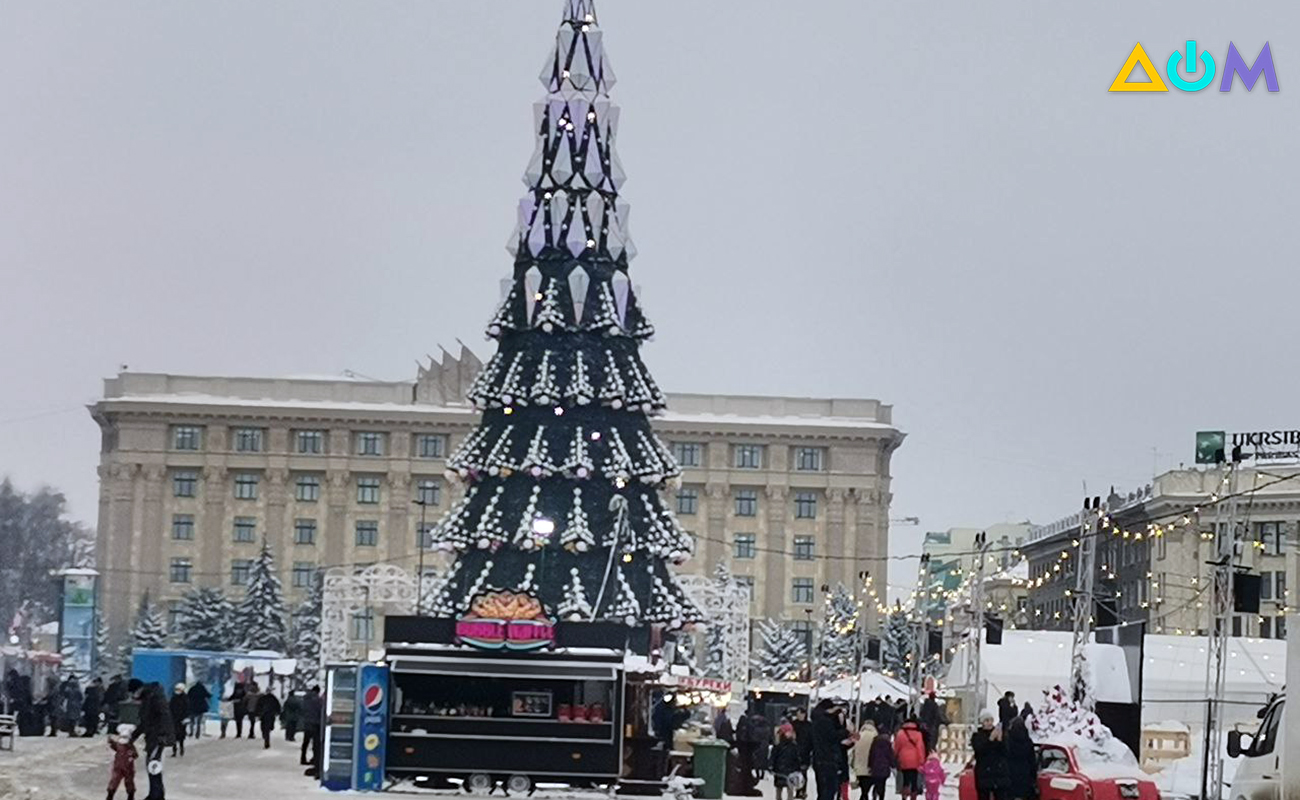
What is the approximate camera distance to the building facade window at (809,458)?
159 meters

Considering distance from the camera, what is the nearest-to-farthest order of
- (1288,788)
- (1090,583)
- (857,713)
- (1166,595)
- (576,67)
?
1. (1288,788)
2. (1090,583)
3. (576,67)
4. (857,713)
5. (1166,595)

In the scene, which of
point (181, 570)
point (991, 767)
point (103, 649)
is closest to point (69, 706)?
point (991, 767)

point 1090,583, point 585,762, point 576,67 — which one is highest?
point 576,67

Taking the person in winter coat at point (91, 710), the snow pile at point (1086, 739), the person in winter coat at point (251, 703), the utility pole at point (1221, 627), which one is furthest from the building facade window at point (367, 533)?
the snow pile at point (1086, 739)

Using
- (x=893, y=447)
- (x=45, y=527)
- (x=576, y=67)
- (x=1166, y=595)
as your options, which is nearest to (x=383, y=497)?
(x=45, y=527)

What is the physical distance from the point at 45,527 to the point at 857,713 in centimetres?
9846

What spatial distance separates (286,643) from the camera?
134 m

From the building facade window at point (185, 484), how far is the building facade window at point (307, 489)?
560 cm

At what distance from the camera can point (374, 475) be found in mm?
158375

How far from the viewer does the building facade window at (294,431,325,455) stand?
15750 centimetres

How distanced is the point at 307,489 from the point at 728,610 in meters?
82.8

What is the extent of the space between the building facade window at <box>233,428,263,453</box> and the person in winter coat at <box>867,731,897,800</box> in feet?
398

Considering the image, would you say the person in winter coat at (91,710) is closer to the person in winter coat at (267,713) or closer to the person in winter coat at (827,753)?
the person in winter coat at (267,713)

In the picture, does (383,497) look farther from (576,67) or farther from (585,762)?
(585,762)
